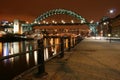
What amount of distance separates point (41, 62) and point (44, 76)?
0.61 m

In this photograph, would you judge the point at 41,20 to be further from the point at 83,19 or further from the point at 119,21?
the point at 119,21

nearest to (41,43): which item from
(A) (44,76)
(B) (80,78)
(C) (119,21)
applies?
(A) (44,76)

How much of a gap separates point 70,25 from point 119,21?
8934cm

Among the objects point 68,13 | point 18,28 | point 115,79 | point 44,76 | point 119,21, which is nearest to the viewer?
point 115,79

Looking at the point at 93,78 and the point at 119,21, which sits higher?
the point at 119,21

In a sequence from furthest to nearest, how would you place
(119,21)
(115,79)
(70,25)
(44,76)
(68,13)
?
1. (70,25)
2. (68,13)
3. (119,21)
4. (44,76)
5. (115,79)

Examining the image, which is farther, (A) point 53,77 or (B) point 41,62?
(B) point 41,62

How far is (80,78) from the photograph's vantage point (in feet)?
22.7

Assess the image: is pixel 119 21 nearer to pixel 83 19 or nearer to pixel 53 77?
pixel 83 19

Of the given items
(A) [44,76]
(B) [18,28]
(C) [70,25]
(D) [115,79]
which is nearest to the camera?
(D) [115,79]

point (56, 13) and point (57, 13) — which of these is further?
point (56, 13)

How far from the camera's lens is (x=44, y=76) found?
24.0 feet

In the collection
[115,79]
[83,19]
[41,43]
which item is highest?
[83,19]

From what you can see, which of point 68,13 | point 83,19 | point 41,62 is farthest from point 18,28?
point 41,62
